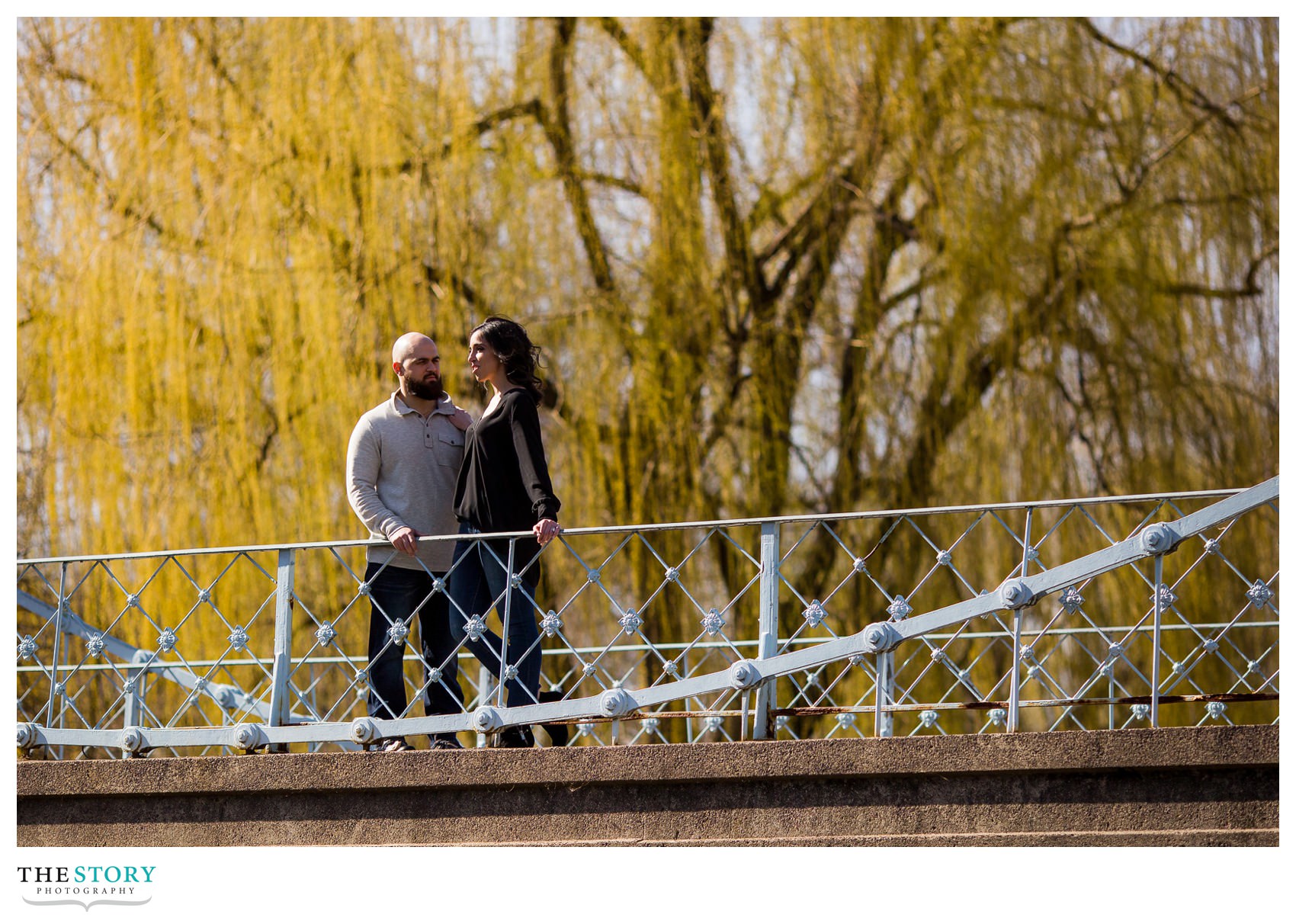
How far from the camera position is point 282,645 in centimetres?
468

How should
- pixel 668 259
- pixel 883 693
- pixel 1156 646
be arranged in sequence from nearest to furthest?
pixel 1156 646 → pixel 883 693 → pixel 668 259

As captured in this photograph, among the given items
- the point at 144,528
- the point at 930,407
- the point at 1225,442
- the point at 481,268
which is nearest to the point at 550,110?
the point at 481,268

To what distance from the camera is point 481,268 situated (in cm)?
882

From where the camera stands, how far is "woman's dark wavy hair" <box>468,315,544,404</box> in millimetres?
4625

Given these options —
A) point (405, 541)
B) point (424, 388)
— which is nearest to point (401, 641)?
point (405, 541)

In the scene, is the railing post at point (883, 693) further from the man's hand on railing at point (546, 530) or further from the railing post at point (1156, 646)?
the man's hand on railing at point (546, 530)

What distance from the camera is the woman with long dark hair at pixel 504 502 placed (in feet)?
14.8

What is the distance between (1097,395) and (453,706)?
5.02 meters

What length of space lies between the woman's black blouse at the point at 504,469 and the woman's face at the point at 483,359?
0.10 meters

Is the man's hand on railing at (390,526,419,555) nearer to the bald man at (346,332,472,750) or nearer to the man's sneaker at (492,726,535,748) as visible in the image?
the bald man at (346,332,472,750)

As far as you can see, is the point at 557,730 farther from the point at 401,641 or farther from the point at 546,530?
the point at 546,530

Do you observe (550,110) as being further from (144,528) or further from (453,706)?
(453,706)

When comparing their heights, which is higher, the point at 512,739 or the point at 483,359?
the point at 483,359

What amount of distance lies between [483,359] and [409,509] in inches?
24.4
